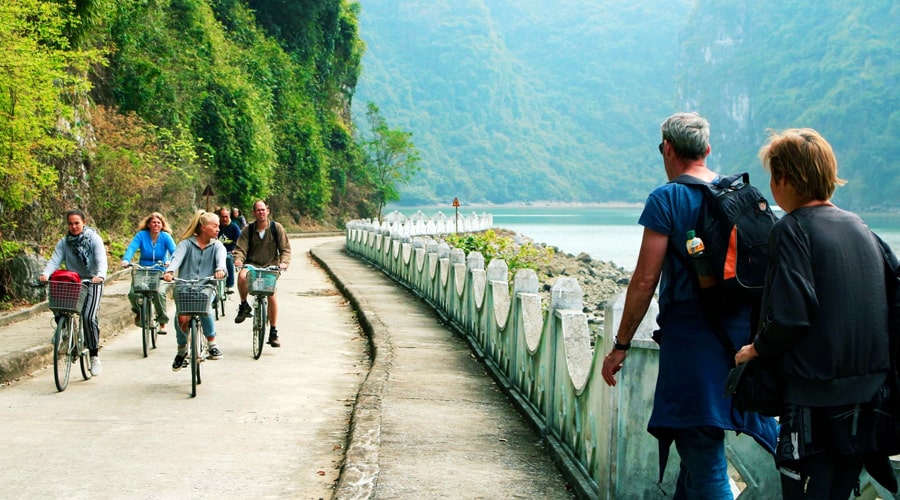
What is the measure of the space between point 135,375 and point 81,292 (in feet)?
4.01

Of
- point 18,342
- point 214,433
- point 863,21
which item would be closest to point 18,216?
point 18,342

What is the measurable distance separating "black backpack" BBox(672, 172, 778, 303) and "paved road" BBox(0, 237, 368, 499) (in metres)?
3.22

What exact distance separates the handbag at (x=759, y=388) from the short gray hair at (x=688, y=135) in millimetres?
1125

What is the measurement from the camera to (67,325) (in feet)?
32.0

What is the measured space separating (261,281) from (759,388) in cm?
881

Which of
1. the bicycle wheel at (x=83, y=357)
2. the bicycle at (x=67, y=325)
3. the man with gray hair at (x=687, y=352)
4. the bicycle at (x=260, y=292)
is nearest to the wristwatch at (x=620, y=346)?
the man with gray hair at (x=687, y=352)

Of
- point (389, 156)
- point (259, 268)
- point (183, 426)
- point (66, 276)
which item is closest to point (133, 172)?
point (259, 268)

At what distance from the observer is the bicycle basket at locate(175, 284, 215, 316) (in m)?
9.76

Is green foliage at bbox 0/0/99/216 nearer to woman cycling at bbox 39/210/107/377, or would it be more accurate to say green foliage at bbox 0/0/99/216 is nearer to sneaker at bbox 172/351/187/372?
woman cycling at bbox 39/210/107/377

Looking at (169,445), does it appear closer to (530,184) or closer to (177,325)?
(177,325)

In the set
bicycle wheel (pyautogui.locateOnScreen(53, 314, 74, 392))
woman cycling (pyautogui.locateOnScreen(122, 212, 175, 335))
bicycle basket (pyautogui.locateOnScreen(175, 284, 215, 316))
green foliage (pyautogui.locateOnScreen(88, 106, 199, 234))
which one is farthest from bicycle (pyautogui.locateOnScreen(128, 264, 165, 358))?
green foliage (pyautogui.locateOnScreen(88, 106, 199, 234))

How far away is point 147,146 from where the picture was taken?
29.9m

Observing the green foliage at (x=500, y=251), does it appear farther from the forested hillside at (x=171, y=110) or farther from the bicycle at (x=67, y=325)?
the bicycle at (x=67, y=325)

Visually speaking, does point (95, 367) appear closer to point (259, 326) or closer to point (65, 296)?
point (65, 296)
